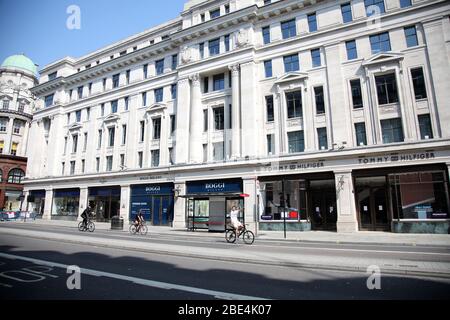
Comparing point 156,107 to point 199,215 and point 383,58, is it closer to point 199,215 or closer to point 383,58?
point 199,215

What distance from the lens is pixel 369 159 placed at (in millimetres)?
20328

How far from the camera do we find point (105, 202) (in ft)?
110

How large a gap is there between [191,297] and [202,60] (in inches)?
1074

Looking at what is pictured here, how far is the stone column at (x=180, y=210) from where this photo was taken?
26344 mm

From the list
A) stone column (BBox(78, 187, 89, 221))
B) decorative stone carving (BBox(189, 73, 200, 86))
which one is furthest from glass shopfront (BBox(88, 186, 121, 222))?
decorative stone carving (BBox(189, 73, 200, 86))

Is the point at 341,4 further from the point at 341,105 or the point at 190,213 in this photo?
the point at 190,213

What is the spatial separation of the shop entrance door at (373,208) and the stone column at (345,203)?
819mm

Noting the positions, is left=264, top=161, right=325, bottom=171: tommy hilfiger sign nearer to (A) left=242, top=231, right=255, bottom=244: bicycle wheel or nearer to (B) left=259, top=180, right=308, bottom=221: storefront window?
(B) left=259, top=180, right=308, bottom=221: storefront window

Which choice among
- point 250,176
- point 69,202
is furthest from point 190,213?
point 69,202

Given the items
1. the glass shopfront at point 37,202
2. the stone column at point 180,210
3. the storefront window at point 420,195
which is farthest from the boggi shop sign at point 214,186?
the glass shopfront at point 37,202

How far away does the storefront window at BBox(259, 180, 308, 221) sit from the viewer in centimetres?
2253

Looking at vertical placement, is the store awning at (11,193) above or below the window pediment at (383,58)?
below

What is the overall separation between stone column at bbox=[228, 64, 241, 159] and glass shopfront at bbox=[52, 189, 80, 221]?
23.9 m

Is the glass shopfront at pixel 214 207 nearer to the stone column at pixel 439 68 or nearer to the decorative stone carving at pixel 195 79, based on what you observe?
the decorative stone carving at pixel 195 79
